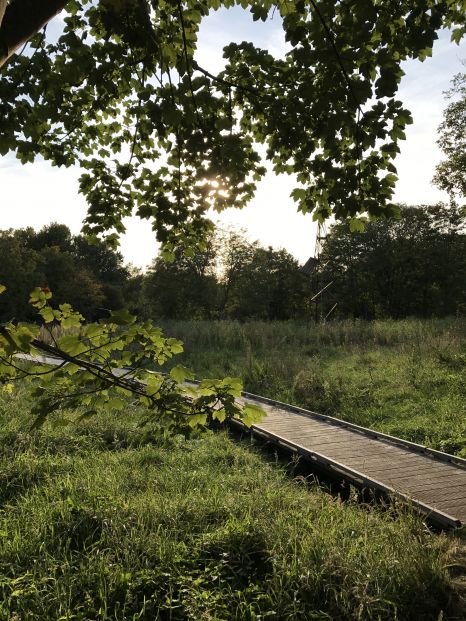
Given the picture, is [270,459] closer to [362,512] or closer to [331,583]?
[362,512]

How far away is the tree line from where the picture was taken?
39.3 m

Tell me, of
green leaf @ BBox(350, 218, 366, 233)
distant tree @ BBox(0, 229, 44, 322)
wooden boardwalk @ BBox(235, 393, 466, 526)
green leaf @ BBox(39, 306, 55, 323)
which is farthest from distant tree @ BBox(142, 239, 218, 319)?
green leaf @ BBox(39, 306, 55, 323)

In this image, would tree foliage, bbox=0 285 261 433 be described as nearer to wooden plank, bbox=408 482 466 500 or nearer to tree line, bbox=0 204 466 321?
wooden plank, bbox=408 482 466 500

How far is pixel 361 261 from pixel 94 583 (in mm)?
39665

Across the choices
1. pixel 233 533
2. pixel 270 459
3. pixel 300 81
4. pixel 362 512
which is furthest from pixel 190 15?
pixel 270 459

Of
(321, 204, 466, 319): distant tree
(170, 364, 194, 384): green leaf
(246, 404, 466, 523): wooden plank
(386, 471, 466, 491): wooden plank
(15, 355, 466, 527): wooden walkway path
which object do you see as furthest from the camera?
(321, 204, 466, 319): distant tree

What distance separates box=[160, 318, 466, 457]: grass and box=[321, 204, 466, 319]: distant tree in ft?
68.1

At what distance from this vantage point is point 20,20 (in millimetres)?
2254

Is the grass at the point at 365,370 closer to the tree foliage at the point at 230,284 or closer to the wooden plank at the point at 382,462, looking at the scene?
the wooden plank at the point at 382,462

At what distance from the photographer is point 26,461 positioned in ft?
22.3

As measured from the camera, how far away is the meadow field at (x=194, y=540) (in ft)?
12.0

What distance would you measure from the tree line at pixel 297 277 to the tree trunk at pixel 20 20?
3590cm

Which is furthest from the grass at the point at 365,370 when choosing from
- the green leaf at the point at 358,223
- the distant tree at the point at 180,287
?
the distant tree at the point at 180,287

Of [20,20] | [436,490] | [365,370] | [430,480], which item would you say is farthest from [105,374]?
[365,370]
